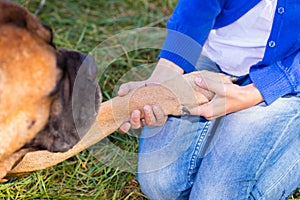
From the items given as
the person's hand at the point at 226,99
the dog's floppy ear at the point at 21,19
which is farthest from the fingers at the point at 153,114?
the dog's floppy ear at the point at 21,19

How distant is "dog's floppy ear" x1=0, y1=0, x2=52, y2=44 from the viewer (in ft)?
4.09

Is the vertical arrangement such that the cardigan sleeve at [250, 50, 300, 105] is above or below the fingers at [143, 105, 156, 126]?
above

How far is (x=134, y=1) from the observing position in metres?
2.94

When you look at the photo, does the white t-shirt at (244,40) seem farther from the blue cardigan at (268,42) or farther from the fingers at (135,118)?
the fingers at (135,118)

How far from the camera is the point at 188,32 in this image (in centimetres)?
201

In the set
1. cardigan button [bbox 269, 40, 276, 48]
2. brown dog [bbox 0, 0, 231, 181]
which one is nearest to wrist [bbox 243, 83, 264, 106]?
cardigan button [bbox 269, 40, 276, 48]

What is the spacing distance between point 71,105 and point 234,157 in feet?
2.28

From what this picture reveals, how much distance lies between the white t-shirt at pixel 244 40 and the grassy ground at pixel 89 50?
0.44 meters

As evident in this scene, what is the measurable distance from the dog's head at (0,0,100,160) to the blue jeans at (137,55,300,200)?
0.66 metres

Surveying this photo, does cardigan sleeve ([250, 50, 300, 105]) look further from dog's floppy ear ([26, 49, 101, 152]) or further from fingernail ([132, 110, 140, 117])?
dog's floppy ear ([26, 49, 101, 152])

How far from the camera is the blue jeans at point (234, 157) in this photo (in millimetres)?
1882

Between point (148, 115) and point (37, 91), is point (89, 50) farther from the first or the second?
point (37, 91)

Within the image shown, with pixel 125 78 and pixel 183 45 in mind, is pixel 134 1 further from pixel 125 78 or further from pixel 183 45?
pixel 183 45

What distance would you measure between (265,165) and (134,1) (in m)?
1.30
